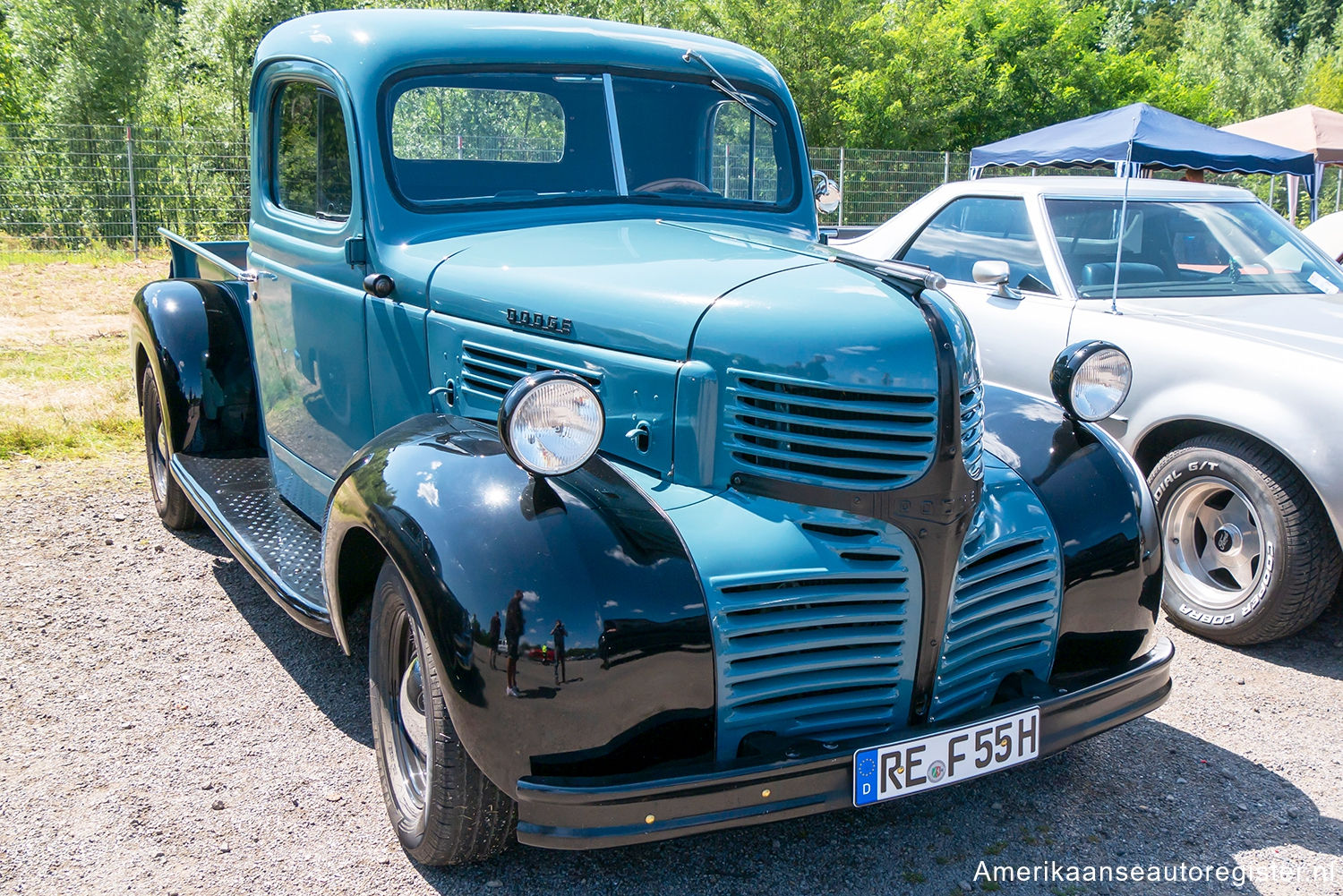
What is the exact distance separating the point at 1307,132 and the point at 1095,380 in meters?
17.2

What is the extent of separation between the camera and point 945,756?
234cm

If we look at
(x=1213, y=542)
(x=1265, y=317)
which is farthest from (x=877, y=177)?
(x=1213, y=542)

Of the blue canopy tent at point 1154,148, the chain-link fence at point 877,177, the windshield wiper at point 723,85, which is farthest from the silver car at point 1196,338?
the chain-link fence at point 877,177

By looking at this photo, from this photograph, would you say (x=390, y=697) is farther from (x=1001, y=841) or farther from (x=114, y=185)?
(x=114, y=185)

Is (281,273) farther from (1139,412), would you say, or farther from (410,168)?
(1139,412)

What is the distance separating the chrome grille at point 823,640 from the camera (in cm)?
231

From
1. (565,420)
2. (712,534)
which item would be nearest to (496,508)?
(565,420)

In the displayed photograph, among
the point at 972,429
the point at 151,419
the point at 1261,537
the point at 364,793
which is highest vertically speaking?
the point at 972,429

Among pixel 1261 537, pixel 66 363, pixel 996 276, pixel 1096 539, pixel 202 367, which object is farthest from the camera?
pixel 66 363

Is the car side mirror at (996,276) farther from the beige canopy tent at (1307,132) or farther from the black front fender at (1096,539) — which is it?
the beige canopy tent at (1307,132)

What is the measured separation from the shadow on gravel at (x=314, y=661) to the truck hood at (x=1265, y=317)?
11.7 ft

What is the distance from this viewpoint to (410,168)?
3418mm

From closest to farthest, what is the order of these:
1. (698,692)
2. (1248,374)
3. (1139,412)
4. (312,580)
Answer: (698,692) → (312,580) → (1248,374) → (1139,412)

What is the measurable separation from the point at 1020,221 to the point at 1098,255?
44 cm
